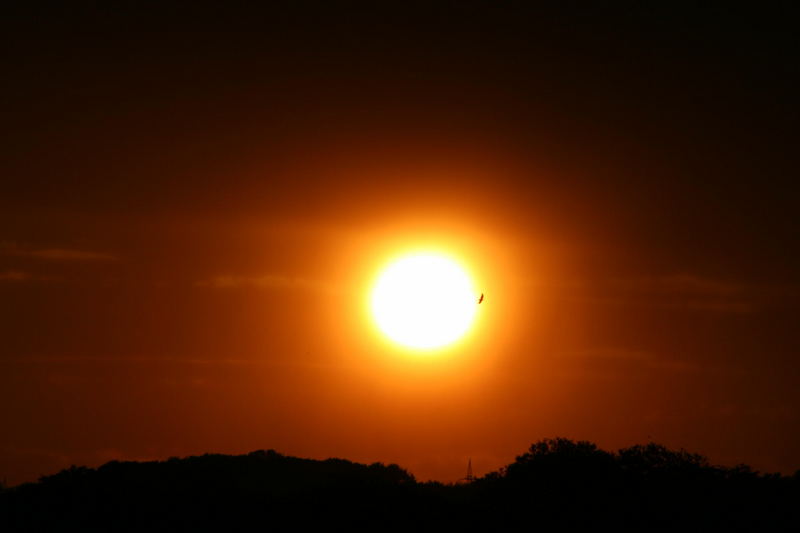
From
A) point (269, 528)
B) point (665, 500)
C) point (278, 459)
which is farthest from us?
point (278, 459)

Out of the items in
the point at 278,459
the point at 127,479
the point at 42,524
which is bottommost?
the point at 42,524

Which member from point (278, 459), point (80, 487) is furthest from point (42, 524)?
point (278, 459)

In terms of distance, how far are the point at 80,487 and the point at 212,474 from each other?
8711mm

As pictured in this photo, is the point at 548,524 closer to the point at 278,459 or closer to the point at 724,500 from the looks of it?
the point at 724,500

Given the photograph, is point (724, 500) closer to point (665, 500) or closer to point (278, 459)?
point (665, 500)

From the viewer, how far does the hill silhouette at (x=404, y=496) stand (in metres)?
64.7

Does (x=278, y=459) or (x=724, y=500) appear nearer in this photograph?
(x=724, y=500)

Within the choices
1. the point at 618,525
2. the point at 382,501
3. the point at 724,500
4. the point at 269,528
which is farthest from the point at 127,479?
the point at 724,500

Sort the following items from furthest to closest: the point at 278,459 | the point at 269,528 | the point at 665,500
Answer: the point at 278,459 < the point at 665,500 < the point at 269,528

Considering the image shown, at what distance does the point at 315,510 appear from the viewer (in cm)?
6494

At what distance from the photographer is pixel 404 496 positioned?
224 feet

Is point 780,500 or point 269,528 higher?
point 780,500

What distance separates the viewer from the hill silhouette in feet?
212

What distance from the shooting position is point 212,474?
72938 mm
